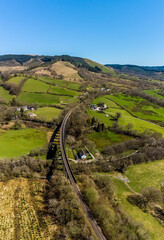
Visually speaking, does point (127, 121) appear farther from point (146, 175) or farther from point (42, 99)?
point (42, 99)

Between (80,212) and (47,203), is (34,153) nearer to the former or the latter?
(47,203)

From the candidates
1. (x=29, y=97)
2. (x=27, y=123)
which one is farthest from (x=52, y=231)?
(x=29, y=97)

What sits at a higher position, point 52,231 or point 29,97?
point 29,97

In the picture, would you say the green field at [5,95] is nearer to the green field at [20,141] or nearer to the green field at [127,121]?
the green field at [20,141]

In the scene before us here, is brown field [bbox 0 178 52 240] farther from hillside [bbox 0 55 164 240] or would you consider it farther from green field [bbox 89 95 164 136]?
green field [bbox 89 95 164 136]

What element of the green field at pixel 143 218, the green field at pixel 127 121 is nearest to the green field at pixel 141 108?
the green field at pixel 127 121
